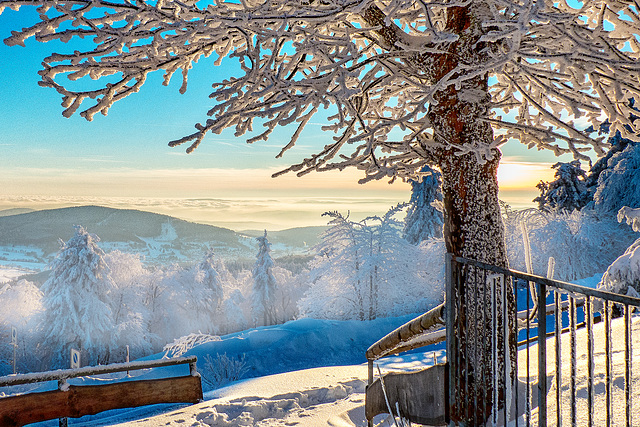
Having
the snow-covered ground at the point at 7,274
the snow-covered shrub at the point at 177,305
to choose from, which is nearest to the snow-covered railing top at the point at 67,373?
the snow-covered shrub at the point at 177,305

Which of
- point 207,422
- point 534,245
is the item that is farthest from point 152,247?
point 207,422

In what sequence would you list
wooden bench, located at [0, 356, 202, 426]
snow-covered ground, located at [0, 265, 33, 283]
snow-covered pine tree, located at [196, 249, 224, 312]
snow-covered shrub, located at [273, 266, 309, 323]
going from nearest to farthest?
1. wooden bench, located at [0, 356, 202, 426]
2. snow-covered ground, located at [0, 265, 33, 283]
3. snow-covered pine tree, located at [196, 249, 224, 312]
4. snow-covered shrub, located at [273, 266, 309, 323]

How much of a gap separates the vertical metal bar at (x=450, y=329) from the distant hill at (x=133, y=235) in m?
63.9

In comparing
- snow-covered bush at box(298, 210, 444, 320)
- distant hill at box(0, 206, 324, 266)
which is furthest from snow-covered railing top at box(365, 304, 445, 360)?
distant hill at box(0, 206, 324, 266)

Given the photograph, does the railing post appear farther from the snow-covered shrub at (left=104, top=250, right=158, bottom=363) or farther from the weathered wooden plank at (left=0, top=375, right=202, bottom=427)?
the snow-covered shrub at (left=104, top=250, right=158, bottom=363)

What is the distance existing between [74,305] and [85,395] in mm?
24232

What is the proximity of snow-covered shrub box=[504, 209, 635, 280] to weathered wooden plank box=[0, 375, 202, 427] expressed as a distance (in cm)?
2240

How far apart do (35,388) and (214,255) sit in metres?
17.7

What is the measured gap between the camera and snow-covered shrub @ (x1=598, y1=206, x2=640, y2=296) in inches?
347

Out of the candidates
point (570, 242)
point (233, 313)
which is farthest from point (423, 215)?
point (233, 313)

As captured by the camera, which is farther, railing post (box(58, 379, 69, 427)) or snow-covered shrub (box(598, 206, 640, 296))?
snow-covered shrub (box(598, 206, 640, 296))

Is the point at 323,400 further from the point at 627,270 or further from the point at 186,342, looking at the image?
the point at 186,342

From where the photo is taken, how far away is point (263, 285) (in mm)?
36281

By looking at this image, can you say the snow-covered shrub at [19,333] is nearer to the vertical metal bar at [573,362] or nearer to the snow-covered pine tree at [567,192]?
the vertical metal bar at [573,362]
